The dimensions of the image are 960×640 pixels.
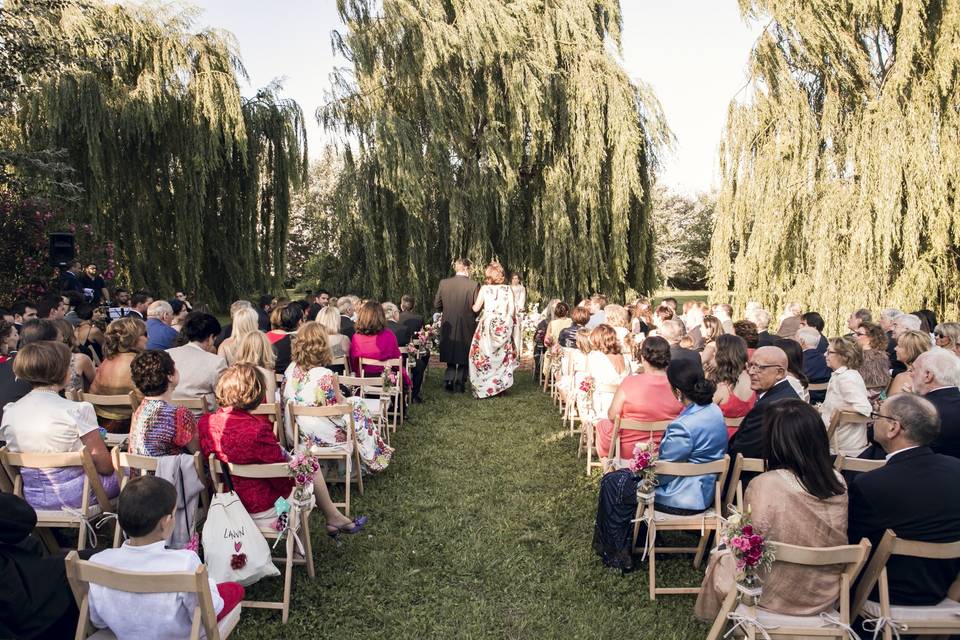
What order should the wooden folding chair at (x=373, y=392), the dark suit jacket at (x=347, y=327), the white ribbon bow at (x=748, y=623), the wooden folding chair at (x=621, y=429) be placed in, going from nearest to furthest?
the white ribbon bow at (x=748, y=623) → the wooden folding chair at (x=621, y=429) → the wooden folding chair at (x=373, y=392) → the dark suit jacket at (x=347, y=327)

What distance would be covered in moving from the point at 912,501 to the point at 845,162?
9639 mm

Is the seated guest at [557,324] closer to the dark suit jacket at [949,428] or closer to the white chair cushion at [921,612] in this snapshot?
the dark suit jacket at [949,428]

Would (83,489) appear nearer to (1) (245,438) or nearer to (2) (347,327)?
(1) (245,438)

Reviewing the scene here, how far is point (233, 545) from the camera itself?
3.63m

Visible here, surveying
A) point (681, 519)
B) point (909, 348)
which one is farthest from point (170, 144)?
point (909, 348)

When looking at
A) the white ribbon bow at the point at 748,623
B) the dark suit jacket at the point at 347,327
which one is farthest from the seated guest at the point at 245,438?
the dark suit jacket at the point at 347,327

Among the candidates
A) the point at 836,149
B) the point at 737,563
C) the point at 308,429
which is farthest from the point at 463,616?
the point at 836,149

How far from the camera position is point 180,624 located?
2656 mm

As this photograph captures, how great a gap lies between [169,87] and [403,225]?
5.77m

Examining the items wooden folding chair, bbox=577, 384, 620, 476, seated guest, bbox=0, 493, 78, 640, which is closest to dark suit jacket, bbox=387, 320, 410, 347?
wooden folding chair, bbox=577, 384, 620, 476

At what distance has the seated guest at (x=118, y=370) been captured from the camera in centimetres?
497

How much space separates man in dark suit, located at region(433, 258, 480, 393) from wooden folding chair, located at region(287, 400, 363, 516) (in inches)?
168

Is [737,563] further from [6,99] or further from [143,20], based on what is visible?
[143,20]

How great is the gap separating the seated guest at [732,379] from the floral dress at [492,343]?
4842 millimetres
